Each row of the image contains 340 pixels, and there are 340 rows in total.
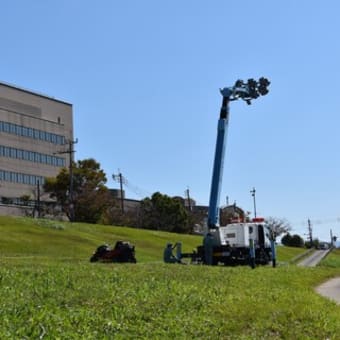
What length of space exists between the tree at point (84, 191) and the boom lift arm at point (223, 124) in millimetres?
47265

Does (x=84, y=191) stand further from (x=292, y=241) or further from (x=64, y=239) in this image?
(x=292, y=241)

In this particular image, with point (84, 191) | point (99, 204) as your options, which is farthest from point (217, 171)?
point (84, 191)

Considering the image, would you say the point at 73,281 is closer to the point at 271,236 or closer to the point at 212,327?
the point at 212,327

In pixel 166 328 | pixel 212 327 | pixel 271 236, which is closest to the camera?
pixel 166 328

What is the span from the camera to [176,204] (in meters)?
94.4

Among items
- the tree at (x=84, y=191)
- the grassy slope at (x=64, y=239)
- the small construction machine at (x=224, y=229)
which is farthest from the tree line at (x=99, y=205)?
the small construction machine at (x=224, y=229)

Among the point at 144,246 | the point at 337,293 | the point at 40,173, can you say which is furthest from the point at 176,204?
the point at 337,293

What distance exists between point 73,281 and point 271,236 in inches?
993

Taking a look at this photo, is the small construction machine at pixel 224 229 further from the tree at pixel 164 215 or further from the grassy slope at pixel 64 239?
the tree at pixel 164 215

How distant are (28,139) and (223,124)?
79.0 metres

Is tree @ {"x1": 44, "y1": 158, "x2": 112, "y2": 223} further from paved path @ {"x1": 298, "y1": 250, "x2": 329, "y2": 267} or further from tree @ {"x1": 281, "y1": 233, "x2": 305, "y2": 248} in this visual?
tree @ {"x1": 281, "y1": 233, "x2": 305, "y2": 248}

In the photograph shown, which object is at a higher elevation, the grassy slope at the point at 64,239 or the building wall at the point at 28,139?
the building wall at the point at 28,139

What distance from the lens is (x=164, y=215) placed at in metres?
95.3

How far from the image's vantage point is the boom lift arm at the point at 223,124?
111 ft
